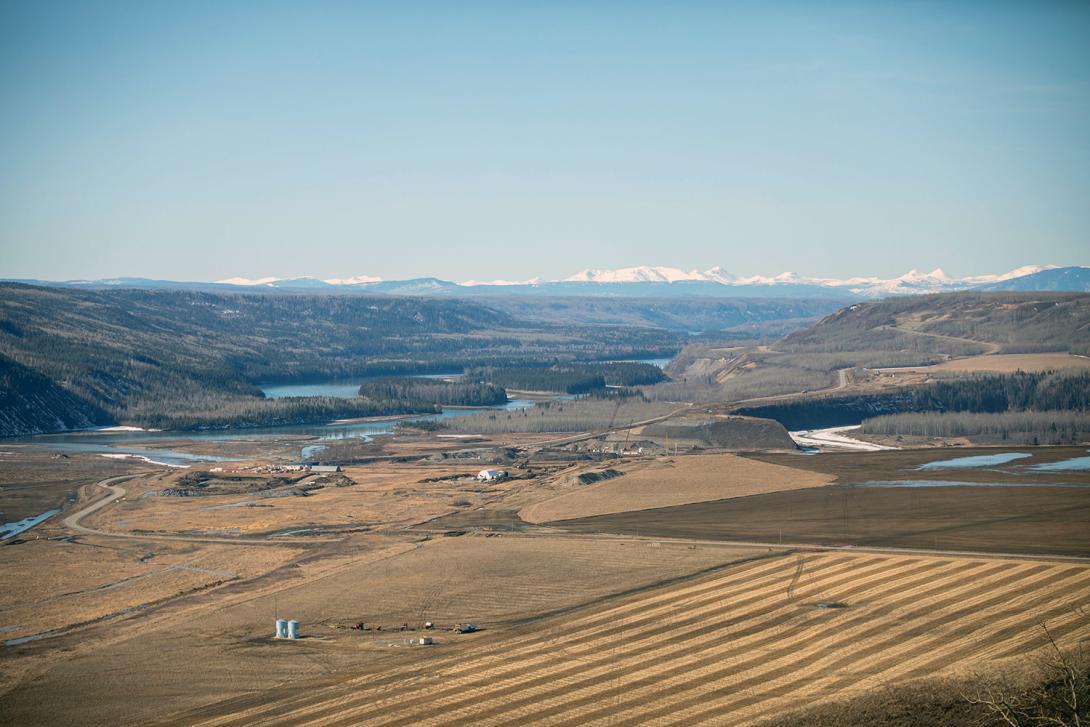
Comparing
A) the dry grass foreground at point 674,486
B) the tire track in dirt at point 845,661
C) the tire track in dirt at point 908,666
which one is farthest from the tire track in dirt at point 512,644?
the dry grass foreground at point 674,486

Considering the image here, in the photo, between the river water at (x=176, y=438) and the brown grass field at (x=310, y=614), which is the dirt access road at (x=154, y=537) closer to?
the brown grass field at (x=310, y=614)

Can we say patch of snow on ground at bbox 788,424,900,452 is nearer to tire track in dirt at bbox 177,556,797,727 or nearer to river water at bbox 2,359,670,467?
river water at bbox 2,359,670,467

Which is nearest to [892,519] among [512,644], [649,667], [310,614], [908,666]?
[908,666]

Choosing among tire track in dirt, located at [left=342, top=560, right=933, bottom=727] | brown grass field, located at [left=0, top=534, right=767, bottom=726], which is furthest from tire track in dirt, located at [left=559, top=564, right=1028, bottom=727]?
brown grass field, located at [left=0, top=534, right=767, bottom=726]

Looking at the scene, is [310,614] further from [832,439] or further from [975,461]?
[832,439]

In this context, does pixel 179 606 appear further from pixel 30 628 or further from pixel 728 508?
pixel 728 508

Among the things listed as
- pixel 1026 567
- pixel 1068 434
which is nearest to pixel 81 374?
pixel 1068 434
